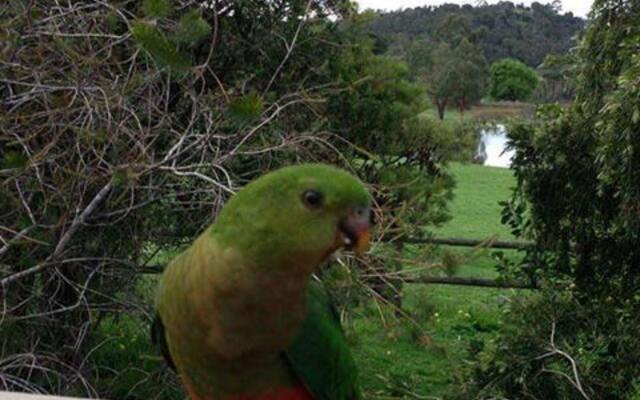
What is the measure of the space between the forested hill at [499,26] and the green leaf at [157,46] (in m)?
13.9

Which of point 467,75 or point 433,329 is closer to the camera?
point 433,329

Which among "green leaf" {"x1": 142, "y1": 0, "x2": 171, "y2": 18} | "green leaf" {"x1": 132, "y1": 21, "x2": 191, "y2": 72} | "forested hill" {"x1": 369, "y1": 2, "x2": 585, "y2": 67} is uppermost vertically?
"green leaf" {"x1": 142, "y1": 0, "x2": 171, "y2": 18}

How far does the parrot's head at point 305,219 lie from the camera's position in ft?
3.79

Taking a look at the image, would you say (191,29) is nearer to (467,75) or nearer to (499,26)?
(467,75)

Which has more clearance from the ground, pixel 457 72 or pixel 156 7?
pixel 156 7

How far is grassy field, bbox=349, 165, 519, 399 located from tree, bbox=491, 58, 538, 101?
554cm

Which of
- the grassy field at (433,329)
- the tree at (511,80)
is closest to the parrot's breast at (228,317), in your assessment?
the grassy field at (433,329)

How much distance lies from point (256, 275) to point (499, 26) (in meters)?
21.6

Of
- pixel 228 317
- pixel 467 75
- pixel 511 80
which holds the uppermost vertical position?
pixel 228 317

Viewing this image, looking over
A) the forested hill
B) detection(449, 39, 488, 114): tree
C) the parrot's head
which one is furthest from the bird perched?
detection(449, 39, 488, 114): tree

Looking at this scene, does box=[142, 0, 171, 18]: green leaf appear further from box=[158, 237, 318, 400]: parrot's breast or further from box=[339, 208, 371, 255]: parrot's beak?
box=[339, 208, 371, 255]: parrot's beak

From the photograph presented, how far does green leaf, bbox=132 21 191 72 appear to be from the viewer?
230cm

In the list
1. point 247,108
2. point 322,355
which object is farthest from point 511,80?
point 322,355

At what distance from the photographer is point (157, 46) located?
2.30 m
